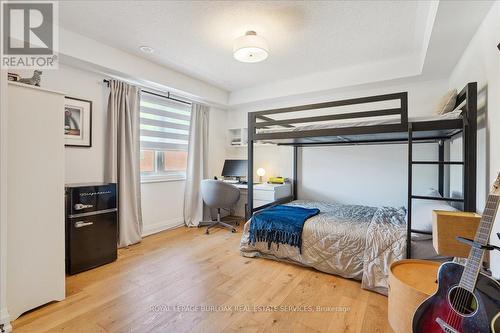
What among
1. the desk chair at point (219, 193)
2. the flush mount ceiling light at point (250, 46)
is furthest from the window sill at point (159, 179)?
the flush mount ceiling light at point (250, 46)

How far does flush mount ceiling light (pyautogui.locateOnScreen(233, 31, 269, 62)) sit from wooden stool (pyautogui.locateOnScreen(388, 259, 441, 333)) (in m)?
2.10

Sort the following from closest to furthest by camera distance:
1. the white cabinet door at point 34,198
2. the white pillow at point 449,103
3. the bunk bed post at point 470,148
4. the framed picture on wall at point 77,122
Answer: the white cabinet door at point 34,198 < the bunk bed post at point 470,148 < the white pillow at point 449,103 < the framed picture on wall at point 77,122

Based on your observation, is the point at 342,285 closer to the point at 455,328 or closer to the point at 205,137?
the point at 455,328

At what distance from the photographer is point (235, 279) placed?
2158 mm

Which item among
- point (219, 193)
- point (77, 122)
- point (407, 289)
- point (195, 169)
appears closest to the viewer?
point (407, 289)

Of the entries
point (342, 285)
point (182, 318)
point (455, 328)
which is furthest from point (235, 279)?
point (455, 328)

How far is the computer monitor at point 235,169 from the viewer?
4.21 meters

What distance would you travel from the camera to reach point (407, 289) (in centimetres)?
134

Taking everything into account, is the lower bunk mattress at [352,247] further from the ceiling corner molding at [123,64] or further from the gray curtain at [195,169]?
the ceiling corner molding at [123,64]

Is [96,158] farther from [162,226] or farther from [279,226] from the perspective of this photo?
[279,226]

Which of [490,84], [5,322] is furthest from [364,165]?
[5,322]

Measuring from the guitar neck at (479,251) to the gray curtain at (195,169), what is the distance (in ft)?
11.2

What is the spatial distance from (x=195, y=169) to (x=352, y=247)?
2.66 metres

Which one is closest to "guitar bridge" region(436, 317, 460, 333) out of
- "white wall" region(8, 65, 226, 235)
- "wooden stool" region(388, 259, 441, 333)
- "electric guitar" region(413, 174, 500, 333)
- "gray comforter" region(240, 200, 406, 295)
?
"electric guitar" region(413, 174, 500, 333)
